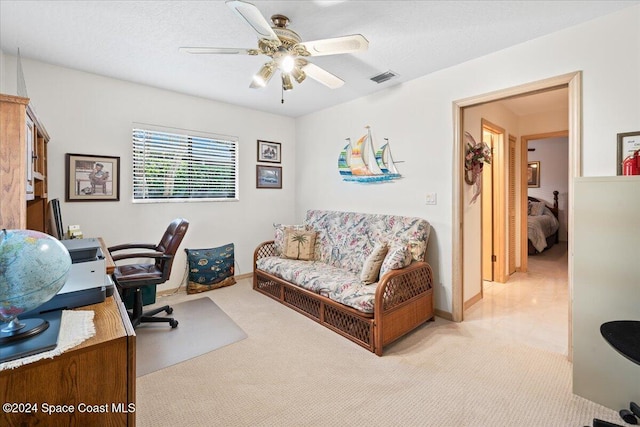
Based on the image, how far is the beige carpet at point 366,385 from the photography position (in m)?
1.68

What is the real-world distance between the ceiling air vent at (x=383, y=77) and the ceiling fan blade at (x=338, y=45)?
1.25 m

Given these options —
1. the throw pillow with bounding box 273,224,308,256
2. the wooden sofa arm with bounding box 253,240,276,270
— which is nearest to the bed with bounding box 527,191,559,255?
the throw pillow with bounding box 273,224,308,256

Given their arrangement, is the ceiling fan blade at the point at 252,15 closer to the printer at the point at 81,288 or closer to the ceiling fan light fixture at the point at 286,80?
the ceiling fan light fixture at the point at 286,80

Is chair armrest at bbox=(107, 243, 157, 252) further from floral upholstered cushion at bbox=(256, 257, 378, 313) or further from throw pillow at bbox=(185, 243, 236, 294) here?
floral upholstered cushion at bbox=(256, 257, 378, 313)

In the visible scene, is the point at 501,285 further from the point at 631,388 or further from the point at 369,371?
the point at 369,371

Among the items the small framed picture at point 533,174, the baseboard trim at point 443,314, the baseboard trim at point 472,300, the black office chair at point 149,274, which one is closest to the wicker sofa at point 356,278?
the baseboard trim at point 443,314

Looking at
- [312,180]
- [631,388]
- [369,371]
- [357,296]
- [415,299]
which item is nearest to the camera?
[631,388]

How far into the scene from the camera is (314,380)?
2.02m

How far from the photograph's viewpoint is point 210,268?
12.7ft


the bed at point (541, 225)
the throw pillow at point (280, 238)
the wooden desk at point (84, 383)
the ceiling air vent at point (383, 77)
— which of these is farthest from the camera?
the bed at point (541, 225)

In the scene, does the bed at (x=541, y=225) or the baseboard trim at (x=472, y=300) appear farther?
the bed at (x=541, y=225)

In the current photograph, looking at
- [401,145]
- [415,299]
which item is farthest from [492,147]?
[415,299]

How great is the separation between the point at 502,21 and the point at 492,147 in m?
2.46

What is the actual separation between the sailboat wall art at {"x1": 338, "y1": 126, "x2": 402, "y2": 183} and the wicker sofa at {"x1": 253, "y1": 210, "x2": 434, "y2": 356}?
0.49 metres
